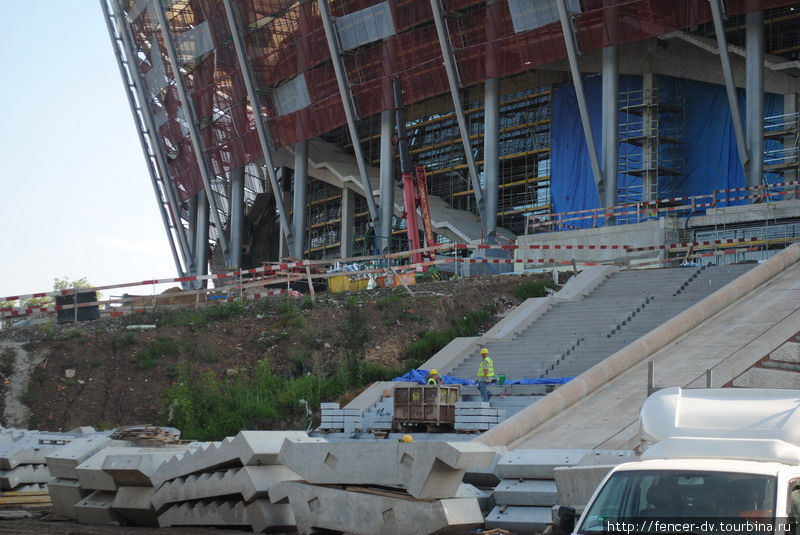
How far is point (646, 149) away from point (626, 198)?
5.97 feet

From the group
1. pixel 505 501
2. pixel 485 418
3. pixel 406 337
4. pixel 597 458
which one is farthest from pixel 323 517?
pixel 406 337

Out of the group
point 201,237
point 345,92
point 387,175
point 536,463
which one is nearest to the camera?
point 536,463

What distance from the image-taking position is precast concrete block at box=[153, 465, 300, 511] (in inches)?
494

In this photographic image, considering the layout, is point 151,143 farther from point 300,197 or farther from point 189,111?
point 300,197

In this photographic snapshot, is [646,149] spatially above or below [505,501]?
above

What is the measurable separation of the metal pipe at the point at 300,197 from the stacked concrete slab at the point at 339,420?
27.3 meters

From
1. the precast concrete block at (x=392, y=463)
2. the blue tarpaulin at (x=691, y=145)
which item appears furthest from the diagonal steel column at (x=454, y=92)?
the precast concrete block at (x=392, y=463)

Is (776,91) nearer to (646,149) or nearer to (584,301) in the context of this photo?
(646,149)

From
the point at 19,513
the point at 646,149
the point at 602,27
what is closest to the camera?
the point at 19,513

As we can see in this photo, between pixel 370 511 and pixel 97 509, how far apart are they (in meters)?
4.97

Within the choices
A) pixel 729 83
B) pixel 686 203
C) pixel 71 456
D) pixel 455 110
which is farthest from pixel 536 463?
pixel 455 110

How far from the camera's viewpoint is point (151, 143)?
2178 inches

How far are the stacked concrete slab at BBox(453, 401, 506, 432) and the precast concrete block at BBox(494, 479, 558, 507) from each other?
14.6 feet

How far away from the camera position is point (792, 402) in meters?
7.30
